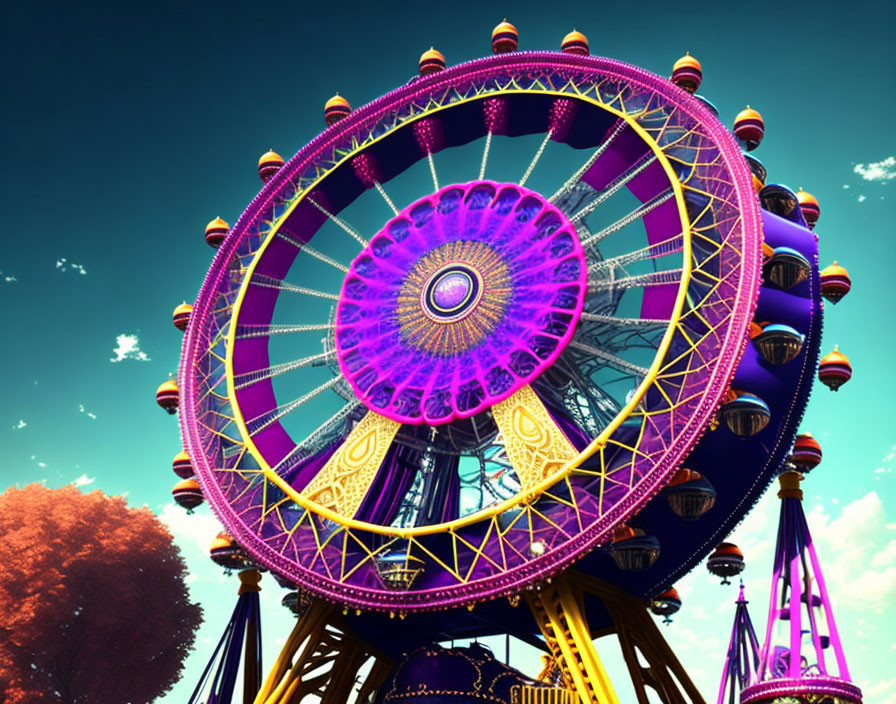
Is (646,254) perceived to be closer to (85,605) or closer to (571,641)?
(571,641)

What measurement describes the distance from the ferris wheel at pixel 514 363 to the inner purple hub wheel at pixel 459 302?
73 mm

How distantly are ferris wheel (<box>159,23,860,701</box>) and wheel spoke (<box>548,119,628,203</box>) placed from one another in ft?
0.29

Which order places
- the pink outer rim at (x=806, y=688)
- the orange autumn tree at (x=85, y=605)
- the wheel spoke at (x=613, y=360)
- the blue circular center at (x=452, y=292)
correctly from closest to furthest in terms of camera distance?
the pink outer rim at (x=806, y=688), the wheel spoke at (x=613, y=360), the blue circular center at (x=452, y=292), the orange autumn tree at (x=85, y=605)

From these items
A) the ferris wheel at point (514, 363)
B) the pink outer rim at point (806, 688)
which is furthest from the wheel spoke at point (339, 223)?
the pink outer rim at point (806, 688)

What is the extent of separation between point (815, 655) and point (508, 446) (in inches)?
342

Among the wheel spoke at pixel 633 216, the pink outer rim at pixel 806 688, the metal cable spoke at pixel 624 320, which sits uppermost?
the wheel spoke at pixel 633 216

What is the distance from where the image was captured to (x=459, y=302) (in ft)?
91.7

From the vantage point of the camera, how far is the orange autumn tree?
34.6m

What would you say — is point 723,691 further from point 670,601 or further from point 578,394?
point 578,394

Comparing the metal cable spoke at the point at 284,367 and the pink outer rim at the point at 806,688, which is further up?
the metal cable spoke at the point at 284,367

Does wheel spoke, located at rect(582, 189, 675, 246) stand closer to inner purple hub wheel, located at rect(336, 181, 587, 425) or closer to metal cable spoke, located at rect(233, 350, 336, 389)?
inner purple hub wheel, located at rect(336, 181, 587, 425)

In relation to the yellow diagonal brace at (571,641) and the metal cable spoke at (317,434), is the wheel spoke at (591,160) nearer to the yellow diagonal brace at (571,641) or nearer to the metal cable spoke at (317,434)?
the metal cable spoke at (317,434)

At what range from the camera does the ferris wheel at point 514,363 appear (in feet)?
75.0

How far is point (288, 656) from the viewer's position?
26.7 metres
